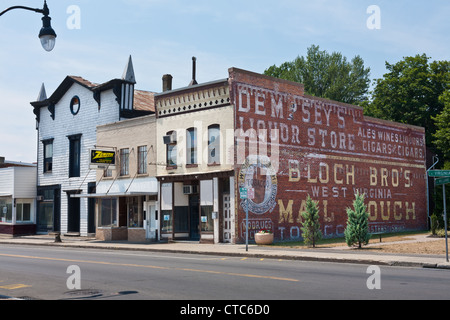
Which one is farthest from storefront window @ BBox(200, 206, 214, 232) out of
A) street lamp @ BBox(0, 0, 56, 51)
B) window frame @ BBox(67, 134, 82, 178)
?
street lamp @ BBox(0, 0, 56, 51)

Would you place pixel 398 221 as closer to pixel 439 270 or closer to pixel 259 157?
pixel 259 157

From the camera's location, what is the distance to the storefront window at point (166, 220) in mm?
31066

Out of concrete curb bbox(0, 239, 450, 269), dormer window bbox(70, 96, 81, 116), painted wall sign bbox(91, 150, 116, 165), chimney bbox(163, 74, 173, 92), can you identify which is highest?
chimney bbox(163, 74, 173, 92)

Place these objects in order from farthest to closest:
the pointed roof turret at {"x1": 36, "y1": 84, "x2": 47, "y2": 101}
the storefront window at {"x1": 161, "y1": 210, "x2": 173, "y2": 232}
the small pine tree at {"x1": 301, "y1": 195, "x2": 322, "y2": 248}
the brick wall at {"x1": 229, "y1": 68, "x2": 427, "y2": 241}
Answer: the pointed roof turret at {"x1": 36, "y1": 84, "x2": 47, "y2": 101}
the storefront window at {"x1": 161, "y1": 210, "x2": 173, "y2": 232}
the brick wall at {"x1": 229, "y1": 68, "x2": 427, "y2": 241}
the small pine tree at {"x1": 301, "y1": 195, "x2": 322, "y2": 248}

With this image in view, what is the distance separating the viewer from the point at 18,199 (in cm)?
→ 4281

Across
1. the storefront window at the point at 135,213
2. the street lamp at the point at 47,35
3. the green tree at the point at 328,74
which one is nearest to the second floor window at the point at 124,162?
the storefront window at the point at 135,213

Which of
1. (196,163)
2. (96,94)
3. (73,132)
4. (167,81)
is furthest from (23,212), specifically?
(196,163)

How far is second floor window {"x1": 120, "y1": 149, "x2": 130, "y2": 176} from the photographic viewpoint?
113 ft

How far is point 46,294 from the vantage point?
11.0m

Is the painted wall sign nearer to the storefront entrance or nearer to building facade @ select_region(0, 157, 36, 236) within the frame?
the storefront entrance

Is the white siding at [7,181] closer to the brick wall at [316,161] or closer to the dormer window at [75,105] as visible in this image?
the dormer window at [75,105]

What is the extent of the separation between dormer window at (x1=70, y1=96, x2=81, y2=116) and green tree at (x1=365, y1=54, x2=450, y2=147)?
29222 millimetres

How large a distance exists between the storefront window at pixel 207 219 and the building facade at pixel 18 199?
66.7 feet

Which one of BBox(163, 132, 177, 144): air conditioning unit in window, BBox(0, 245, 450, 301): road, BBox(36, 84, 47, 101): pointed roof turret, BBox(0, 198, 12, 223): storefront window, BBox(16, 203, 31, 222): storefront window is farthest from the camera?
BBox(36, 84, 47, 101): pointed roof turret
